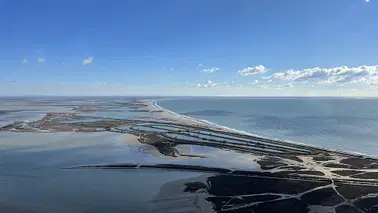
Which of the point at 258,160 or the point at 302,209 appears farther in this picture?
the point at 258,160

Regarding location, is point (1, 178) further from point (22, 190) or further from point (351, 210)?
point (351, 210)

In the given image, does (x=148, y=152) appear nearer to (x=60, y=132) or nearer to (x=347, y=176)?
(x=347, y=176)

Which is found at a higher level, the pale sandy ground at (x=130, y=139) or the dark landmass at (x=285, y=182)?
the pale sandy ground at (x=130, y=139)

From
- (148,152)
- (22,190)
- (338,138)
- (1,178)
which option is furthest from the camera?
(338,138)

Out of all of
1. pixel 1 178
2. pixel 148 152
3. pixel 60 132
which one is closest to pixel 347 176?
pixel 148 152

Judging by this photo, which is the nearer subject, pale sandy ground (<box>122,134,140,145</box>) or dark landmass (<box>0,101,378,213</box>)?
dark landmass (<box>0,101,378,213</box>)

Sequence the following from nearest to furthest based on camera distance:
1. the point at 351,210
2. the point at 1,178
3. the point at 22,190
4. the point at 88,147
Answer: the point at 351,210, the point at 22,190, the point at 1,178, the point at 88,147

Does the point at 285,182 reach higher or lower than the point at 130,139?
lower

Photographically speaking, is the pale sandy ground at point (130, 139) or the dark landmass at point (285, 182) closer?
the dark landmass at point (285, 182)

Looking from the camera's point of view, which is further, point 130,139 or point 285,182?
point 130,139

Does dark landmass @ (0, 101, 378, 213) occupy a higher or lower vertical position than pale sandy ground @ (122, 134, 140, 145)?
lower
